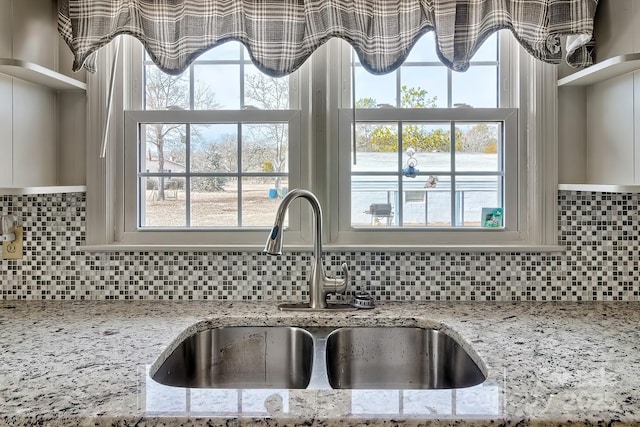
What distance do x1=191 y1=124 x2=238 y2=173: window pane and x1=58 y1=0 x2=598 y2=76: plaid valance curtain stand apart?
0.90 ft

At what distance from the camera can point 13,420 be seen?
0.86 m

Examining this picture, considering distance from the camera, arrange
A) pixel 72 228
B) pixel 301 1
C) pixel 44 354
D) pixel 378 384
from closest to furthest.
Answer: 1. pixel 44 354
2. pixel 378 384
3. pixel 301 1
4. pixel 72 228

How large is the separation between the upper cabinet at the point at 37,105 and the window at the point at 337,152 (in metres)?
0.17

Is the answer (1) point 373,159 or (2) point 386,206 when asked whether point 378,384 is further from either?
(1) point 373,159

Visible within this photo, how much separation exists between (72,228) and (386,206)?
1199 millimetres

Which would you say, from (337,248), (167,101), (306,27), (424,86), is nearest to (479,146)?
(424,86)

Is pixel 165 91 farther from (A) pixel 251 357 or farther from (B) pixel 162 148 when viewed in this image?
(A) pixel 251 357

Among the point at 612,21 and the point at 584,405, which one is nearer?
the point at 584,405

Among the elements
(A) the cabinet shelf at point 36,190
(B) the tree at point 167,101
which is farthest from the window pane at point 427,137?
(A) the cabinet shelf at point 36,190

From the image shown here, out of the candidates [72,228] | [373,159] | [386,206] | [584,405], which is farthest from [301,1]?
[584,405]

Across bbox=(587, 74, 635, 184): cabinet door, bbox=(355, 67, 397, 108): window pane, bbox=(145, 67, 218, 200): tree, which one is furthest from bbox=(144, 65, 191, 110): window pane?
bbox=(587, 74, 635, 184): cabinet door

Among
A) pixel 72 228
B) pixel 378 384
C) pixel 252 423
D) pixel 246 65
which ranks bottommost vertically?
pixel 378 384

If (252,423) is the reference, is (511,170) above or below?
above

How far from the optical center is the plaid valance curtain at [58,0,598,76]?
1611 millimetres
